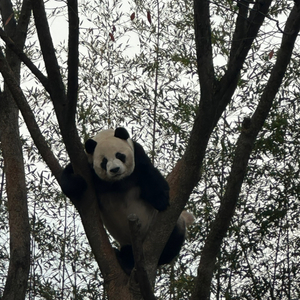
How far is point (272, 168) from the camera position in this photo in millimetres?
5066

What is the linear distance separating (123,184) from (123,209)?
0.20 m

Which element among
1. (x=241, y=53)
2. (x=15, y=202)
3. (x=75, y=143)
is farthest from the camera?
(x=15, y=202)

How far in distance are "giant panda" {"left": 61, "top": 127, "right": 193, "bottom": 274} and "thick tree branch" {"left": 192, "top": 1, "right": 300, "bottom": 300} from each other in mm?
848

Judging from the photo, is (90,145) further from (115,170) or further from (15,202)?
(15,202)

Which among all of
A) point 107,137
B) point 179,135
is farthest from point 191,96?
point 107,137

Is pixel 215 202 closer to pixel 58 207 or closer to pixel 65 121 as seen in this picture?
pixel 58 207

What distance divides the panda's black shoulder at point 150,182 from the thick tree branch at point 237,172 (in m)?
0.47

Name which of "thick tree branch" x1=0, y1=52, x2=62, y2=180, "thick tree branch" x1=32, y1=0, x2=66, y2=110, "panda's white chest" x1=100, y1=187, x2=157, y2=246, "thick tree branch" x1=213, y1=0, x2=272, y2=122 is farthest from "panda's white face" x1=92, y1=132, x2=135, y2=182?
"thick tree branch" x1=213, y1=0, x2=272, y2=122

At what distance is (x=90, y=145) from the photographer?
3916 millimetres

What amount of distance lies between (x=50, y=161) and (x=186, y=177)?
955 millimetres

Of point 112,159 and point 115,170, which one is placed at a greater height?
point 112,159

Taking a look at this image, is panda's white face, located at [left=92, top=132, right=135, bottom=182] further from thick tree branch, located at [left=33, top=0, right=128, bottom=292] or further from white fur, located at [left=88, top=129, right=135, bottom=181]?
thick tree branch, located at [left=33, top=0, right=128, bottom=292]

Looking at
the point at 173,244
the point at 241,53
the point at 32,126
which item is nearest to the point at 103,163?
the point at 32,126

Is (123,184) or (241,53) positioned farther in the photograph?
(123,184)
